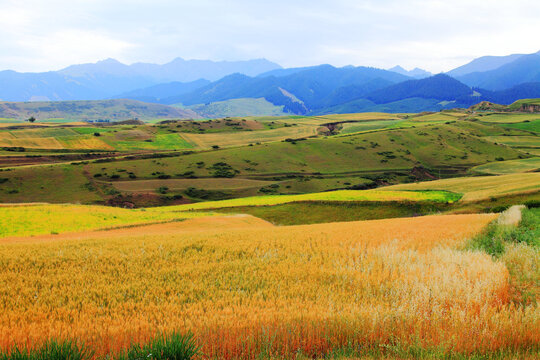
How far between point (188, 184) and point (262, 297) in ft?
385

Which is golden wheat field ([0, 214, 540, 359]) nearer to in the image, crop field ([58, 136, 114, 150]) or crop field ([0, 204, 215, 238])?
crop field ([0, 204, 215, 238])

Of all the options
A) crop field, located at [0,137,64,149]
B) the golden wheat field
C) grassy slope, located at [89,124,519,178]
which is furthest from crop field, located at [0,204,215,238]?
crop field, located at [0,137,64,149]

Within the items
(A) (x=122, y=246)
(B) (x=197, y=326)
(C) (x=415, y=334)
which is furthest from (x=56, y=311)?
(C) (x=415, y=334)

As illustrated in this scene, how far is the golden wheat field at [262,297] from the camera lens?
7.98 metres

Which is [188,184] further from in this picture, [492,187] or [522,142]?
[522,142]

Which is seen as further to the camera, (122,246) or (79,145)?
(79,145)

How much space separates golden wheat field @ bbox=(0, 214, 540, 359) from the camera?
7984mm

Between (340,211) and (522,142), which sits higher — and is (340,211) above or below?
below

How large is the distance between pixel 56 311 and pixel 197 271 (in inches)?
195

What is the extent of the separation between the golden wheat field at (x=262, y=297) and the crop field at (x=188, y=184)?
339 ft

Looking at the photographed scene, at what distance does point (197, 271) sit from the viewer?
45.3 ft

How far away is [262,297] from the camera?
11.1 meters

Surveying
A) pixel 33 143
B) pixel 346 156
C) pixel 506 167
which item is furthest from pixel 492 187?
pixel 33 143

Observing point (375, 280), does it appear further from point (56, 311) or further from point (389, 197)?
point (389, 197)
